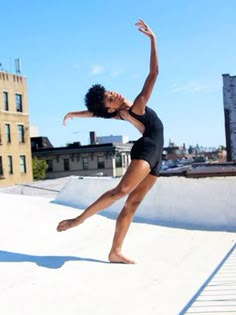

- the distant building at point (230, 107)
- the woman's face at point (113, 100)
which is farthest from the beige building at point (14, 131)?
the woman's face at point (113, 100)

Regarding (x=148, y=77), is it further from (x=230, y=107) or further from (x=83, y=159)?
(x=83, y=159)

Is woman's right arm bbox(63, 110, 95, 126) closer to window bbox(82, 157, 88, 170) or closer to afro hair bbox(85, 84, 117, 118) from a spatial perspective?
afro hair bbox(85, 84, 117, 118)

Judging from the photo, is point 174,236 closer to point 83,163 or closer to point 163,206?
point 163,206

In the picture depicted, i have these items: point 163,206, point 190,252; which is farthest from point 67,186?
point 190,252

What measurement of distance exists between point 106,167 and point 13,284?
50.9 m

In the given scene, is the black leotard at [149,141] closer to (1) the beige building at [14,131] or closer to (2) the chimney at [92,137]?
(1) the beige building at [14,131]

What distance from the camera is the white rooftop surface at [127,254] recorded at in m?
3.38

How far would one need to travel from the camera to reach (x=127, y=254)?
490cm

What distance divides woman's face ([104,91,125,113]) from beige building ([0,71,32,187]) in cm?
3636

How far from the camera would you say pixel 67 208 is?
7.56 metres

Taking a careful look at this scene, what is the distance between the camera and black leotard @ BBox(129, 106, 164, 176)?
450 cm

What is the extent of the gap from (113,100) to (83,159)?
2009 inches

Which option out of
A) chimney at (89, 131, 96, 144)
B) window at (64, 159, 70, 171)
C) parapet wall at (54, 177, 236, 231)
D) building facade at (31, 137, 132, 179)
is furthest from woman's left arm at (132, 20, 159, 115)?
chimney at (89, 131, 96, 144)

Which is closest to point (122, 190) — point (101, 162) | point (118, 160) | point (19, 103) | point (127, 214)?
point (127, 214)
